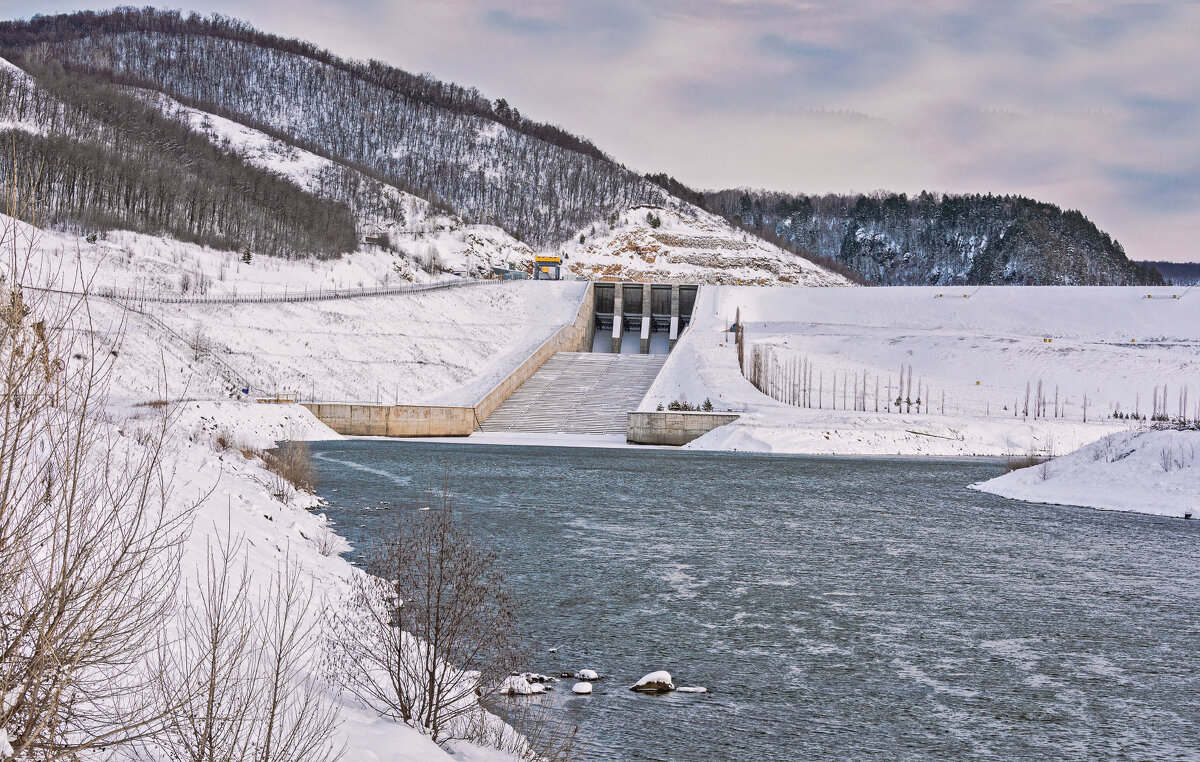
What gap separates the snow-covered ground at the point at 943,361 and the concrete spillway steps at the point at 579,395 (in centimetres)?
235

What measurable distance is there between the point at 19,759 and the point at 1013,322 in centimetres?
6568

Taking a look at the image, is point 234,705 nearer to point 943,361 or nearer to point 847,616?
point 847,616

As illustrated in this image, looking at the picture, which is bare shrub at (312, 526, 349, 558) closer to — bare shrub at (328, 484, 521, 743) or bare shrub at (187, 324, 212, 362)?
bare shrub at (328, 484, 521, 743)

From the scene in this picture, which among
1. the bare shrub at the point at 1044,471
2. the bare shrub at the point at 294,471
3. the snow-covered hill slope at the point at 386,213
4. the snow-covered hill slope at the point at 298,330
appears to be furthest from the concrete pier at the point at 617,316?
the bare shrub at the point at 294,471

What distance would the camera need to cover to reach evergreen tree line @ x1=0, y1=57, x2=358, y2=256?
6456 cm

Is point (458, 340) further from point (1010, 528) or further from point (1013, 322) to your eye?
point (1010, 528)

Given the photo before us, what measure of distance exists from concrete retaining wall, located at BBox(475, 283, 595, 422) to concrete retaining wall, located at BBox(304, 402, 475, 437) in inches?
83.6

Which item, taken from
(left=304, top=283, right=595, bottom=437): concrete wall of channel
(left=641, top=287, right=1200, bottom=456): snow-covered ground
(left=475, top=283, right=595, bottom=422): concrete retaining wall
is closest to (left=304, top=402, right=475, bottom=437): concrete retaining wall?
(left=304, top=283, right=595, bottom=437): concrete wall of channel

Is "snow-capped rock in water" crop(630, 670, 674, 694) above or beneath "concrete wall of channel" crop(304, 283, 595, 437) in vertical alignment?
beneath

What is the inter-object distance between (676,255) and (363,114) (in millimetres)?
63956

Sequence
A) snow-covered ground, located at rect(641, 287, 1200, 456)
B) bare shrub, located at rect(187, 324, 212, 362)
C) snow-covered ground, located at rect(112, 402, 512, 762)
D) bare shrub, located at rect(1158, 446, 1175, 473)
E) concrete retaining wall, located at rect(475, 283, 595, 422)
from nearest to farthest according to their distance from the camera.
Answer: snow-covered ground, located at rect(112, 402, 512, 762) < bare shrub, located at rect(1158, 446, 1175, 473) < snow-covered ground, located at rect(641, 287, 1200, 456) < bare shrub, located at rect(187, 324, 212, 362) < concrete retaining wall, located at rect(475, 283, 595, 422)

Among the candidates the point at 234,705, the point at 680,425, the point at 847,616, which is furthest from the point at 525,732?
the point at 680,425

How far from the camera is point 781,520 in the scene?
21.2m

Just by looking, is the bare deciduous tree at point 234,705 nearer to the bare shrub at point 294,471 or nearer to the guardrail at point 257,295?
the bare shrub at point 294,471
